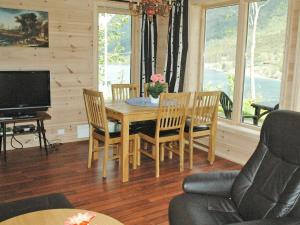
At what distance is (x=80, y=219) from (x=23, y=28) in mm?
3604

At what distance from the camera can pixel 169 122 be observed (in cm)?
A: 390

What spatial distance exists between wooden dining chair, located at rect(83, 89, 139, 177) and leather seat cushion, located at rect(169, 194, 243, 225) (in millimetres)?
1700

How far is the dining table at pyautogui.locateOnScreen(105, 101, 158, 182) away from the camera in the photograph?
144 inches

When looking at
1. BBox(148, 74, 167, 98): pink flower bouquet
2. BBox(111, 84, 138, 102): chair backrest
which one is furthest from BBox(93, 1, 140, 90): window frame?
BBox(148, 74, 167, 98): pink flower bouquet

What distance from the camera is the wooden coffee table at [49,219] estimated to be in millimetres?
1850

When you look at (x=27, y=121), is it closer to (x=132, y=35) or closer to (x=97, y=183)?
(x=97, y=183)

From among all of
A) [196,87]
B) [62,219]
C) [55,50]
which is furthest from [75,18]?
[62,219]

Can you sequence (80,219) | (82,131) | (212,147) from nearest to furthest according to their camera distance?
(80,219) → (212,147) → (82,131)

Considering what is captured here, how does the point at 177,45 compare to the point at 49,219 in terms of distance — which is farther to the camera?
the point at 177,45

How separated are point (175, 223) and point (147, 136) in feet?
6.76

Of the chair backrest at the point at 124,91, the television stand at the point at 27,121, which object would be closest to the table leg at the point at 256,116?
the chair backrest at the point at 124,91

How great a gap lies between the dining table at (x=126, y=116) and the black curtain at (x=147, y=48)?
1857 millimetres

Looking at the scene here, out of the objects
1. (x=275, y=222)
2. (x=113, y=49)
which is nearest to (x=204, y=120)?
(x=113, y=49)

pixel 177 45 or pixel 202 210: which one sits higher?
pixel 177 45
